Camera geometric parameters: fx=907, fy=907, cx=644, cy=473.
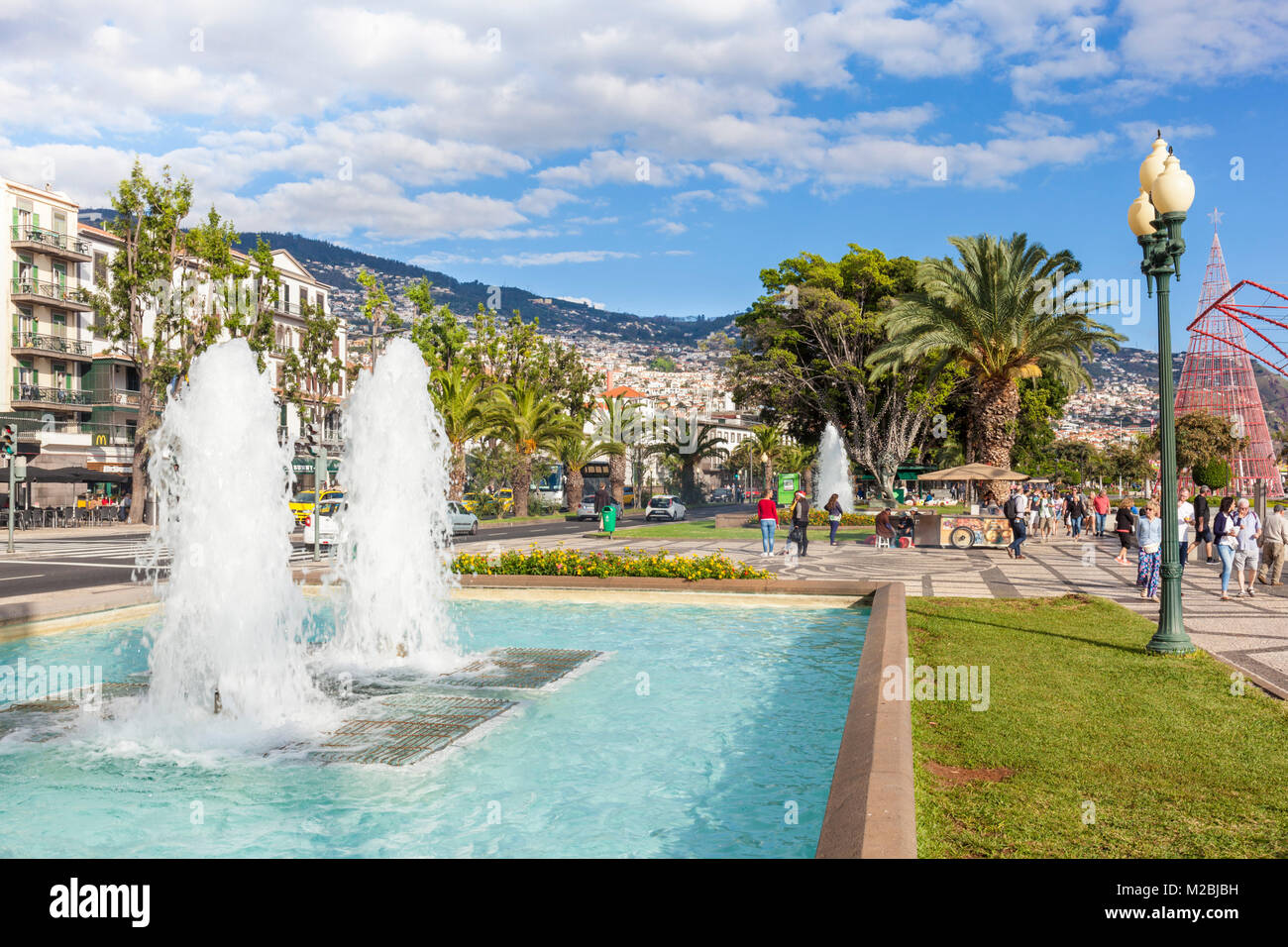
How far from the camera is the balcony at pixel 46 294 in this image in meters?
47.7

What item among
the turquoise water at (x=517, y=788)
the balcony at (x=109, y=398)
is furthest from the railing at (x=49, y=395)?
the turquoise water at (x=517, y=788)

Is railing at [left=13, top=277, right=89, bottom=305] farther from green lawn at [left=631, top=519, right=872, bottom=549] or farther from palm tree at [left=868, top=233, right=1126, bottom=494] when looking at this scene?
palm tree at [left=868, top=233, right=1126, bottom=494]

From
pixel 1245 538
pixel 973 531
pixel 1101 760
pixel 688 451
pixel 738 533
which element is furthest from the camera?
pixel 688 451

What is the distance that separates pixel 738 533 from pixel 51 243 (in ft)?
136

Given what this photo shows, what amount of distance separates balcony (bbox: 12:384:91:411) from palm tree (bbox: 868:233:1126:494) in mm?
43687

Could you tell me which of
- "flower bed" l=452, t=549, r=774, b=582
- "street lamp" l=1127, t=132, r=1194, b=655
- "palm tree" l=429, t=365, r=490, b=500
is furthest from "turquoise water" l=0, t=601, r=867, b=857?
"palm tree" l=429, t=365, r=490, b=500

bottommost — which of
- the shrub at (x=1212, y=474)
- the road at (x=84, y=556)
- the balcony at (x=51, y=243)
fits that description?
the road at (x=84, y=556)

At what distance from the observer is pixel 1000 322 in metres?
29.6

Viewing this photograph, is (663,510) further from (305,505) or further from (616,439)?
(305,505)

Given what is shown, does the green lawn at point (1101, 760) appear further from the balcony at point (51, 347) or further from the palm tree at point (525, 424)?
the balcony at point (51, 347)

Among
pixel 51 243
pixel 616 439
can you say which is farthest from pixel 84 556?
pixel 616 439

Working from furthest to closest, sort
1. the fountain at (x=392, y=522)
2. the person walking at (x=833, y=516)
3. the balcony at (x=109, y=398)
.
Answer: the balcony at (x=109, y=398) < the person walking at (x=833, y=516) < the fountain at (x=392, y=522)

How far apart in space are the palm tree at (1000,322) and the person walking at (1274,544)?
46.7 feet
